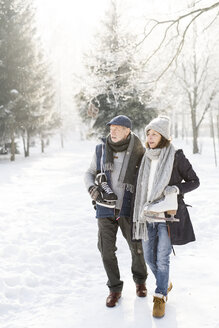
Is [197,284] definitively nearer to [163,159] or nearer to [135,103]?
[163,159]

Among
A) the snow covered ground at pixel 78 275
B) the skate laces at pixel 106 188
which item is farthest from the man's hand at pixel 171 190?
the snow covered ground at pixel 78 275

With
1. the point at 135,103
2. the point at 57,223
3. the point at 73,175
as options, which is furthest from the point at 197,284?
the point at 135,103

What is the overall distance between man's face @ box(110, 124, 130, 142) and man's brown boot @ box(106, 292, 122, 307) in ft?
5.82

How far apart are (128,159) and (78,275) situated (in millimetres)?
2043

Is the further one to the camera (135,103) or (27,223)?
(135,103)

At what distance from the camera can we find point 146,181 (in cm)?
325

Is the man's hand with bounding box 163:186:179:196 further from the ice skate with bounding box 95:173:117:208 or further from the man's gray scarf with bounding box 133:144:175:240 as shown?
the ice skate with bounding box 95:173:117:208

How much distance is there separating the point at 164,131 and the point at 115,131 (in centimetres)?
58

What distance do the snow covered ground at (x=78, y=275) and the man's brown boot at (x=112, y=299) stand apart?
0.06 m

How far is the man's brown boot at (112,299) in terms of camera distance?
11.4ft

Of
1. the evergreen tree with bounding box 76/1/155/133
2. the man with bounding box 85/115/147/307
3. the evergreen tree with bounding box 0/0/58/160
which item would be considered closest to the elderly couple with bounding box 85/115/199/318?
the man with bounding box 85/115/147/307

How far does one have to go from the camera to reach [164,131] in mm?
3170

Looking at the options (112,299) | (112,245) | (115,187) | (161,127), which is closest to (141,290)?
(112,299)

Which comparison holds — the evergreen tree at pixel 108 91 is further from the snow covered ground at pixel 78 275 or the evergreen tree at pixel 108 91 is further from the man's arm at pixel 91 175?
the man's arm at pixel 91 175
